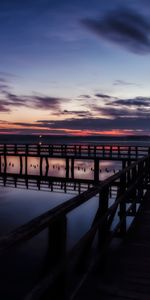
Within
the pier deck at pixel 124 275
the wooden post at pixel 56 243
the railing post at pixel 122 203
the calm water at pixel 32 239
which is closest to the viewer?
the wooden post at pixel 56 243

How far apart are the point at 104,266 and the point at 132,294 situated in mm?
785

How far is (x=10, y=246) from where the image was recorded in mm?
2029

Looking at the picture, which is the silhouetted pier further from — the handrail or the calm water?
the handrail

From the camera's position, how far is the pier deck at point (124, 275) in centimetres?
373

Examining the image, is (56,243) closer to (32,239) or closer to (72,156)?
(32,239)

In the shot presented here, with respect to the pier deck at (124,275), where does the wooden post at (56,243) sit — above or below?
above

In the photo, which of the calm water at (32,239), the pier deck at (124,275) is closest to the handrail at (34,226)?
the calm water at (32,239)

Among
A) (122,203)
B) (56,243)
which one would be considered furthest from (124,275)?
→ (56,243)

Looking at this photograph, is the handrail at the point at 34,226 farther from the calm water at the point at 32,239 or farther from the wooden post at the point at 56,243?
the calm water at the point at 32,239

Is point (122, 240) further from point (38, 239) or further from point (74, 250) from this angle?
point (38, 239)

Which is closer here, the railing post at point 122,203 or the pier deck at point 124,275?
the pier deck at point 124,275

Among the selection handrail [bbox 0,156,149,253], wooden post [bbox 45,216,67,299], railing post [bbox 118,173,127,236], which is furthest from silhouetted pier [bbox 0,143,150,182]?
wooden post [bbox 45,216,67,299]

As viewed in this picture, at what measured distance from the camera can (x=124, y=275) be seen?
4.27m

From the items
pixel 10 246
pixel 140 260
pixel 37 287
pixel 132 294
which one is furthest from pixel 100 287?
pixel 10 246
